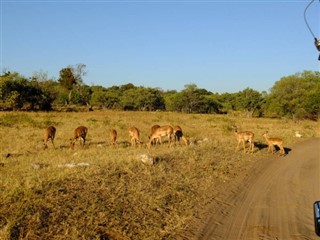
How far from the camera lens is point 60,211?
8.20 m

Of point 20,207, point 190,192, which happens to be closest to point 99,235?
point 20,207

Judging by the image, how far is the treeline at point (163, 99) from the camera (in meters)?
52.2

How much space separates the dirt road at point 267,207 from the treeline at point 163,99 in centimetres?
4017

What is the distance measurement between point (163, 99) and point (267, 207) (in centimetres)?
7290

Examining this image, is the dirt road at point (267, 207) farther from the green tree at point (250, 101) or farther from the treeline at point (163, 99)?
the green tree at point (250, 101)

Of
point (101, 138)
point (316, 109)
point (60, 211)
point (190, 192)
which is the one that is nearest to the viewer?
point (60, 211)

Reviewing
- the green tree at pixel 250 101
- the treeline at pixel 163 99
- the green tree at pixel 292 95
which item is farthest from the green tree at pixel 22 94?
the green tree at pixel 250 101

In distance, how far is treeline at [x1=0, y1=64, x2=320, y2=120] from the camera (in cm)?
5219

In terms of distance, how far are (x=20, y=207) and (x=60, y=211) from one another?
858 millimetres

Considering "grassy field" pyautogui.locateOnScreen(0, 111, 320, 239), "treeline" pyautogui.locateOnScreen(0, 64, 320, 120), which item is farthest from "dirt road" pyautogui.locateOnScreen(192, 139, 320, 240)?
"treeline" pyautogui.locateOnScreen(0, 64, 320, 120)

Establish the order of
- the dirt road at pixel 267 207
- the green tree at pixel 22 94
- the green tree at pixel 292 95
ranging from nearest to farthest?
the dirt road at pixel 267 207 → the green tree at pixel 22 94 → the green tree at pixel 292 95

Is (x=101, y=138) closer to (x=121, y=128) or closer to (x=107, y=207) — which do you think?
(x=121, y=128)

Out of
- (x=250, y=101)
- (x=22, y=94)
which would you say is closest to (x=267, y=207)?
(x=22, y=94)

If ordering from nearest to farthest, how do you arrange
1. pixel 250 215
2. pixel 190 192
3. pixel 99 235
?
pixel 99 235, pixel 250 215, pixel 190 192
